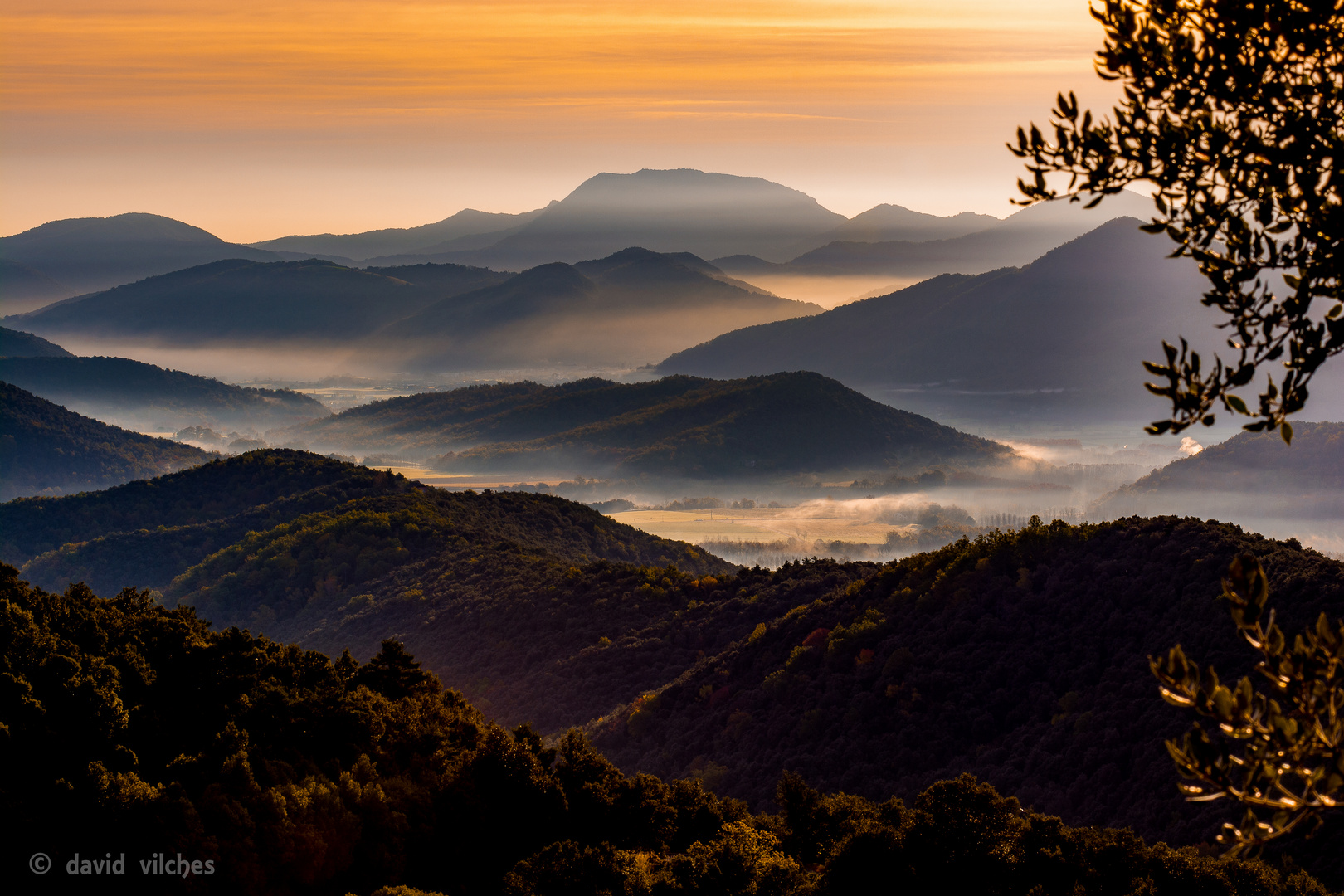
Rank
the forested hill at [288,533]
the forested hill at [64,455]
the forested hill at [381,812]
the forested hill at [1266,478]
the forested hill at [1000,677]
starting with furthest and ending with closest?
the forested hill at [64,455] → the forested hill at [1266,478] → the forested hill at [288,533] → the forested hill at [1000,677] → the forested hill at [381,812]

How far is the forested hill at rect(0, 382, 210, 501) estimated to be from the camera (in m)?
184

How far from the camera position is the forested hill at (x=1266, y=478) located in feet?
548

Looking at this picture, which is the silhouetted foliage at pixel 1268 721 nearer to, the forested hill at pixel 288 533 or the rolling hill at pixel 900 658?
the rolling hill at pixel 900 658

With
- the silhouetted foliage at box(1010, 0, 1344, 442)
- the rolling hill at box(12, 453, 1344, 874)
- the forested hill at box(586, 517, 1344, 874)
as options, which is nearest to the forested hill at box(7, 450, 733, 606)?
the rolling hill at box(12, 453, 1344, 874)

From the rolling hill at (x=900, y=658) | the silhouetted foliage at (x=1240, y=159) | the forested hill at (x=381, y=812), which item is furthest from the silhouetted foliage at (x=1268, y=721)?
the rolling hill at (x=900, y=658)

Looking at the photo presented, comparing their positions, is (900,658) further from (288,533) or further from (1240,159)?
(288,533)

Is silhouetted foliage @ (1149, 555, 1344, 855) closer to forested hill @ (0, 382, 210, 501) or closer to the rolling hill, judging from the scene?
the rolling hill

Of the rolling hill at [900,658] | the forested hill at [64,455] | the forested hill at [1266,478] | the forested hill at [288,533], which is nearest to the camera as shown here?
the rolling hill at [900,658]

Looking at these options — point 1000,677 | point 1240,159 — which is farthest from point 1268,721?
point 1000,677

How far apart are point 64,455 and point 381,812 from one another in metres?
192

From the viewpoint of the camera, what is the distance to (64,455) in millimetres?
188375

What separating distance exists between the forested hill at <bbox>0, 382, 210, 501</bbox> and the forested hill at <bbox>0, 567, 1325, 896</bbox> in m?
176

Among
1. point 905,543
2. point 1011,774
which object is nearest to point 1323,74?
point 1011,774

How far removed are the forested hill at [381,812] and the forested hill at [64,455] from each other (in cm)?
17570
